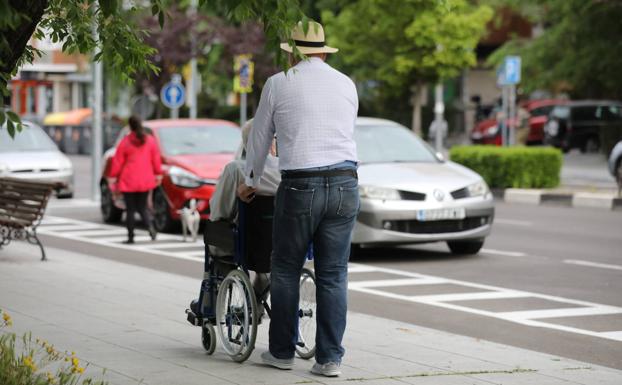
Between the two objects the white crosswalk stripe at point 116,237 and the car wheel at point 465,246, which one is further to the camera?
the white crosswalk stripe at point 116,237

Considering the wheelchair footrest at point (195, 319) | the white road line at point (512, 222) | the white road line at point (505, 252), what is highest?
the wheelchair footrest at point (195, 319)

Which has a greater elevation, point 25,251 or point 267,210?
point 267,210

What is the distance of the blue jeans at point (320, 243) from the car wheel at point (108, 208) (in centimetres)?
1325

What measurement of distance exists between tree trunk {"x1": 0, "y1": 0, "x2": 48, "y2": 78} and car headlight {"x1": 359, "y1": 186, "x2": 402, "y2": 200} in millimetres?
8919

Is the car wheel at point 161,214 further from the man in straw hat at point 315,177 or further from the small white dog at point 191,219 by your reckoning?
the man in straw hat at point 315,177

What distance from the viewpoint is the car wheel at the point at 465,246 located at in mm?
15516

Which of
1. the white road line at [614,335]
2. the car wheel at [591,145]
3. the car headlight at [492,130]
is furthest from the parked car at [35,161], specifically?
the car headlight at [492,130]

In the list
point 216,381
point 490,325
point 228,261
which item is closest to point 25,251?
point 490,325

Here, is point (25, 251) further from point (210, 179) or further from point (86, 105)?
point (86, 105)

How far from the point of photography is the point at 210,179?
1838 cm

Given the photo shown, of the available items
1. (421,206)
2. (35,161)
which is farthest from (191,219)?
(35,161)

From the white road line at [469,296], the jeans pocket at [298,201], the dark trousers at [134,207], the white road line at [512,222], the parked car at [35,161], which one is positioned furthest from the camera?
the parked car at [35,161]

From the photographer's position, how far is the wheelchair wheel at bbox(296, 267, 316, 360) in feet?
25.6

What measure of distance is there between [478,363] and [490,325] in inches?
94.3
